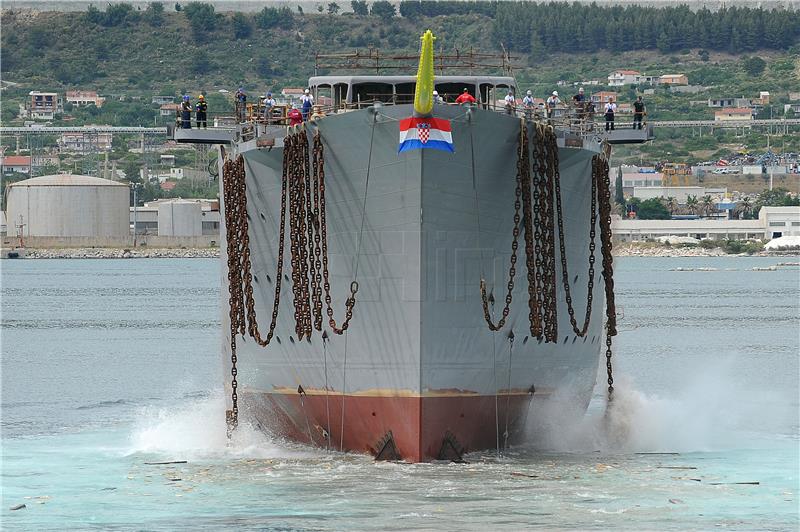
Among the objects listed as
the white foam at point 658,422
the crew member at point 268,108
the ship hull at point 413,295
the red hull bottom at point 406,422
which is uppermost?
the crew member at point 268,108

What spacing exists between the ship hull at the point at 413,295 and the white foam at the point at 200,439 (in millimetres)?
1698

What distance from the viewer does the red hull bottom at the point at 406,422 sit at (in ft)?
108

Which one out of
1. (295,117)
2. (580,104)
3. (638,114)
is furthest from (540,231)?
(638,114)

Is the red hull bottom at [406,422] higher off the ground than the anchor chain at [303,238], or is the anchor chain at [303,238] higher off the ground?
the anchor chain at [303,238]

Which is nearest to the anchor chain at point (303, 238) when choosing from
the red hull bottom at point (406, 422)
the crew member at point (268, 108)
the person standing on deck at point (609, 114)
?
the crew member at point (268, 108)

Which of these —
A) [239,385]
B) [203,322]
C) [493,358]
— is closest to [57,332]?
[203,322]

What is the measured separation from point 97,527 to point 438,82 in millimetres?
14153

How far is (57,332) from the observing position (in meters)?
86.9

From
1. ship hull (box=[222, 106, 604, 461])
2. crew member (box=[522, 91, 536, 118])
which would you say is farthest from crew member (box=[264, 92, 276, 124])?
crew member (box=[522, 91, 536, 118])

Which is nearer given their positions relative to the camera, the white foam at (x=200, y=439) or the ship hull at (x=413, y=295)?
the ship hull at (x=413, y=295)

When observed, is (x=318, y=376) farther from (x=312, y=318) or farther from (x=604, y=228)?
(x=604, y=228)

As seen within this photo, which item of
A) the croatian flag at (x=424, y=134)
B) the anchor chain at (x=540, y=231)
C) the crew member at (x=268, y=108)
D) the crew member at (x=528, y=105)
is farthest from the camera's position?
Answer: the crew member at (x=268, y=108)

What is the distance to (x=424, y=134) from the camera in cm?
3153

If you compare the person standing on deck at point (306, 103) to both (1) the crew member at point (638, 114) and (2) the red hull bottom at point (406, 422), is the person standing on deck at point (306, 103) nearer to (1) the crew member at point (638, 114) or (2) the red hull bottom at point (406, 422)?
(2) the red hull bottom at point (406, 422)
